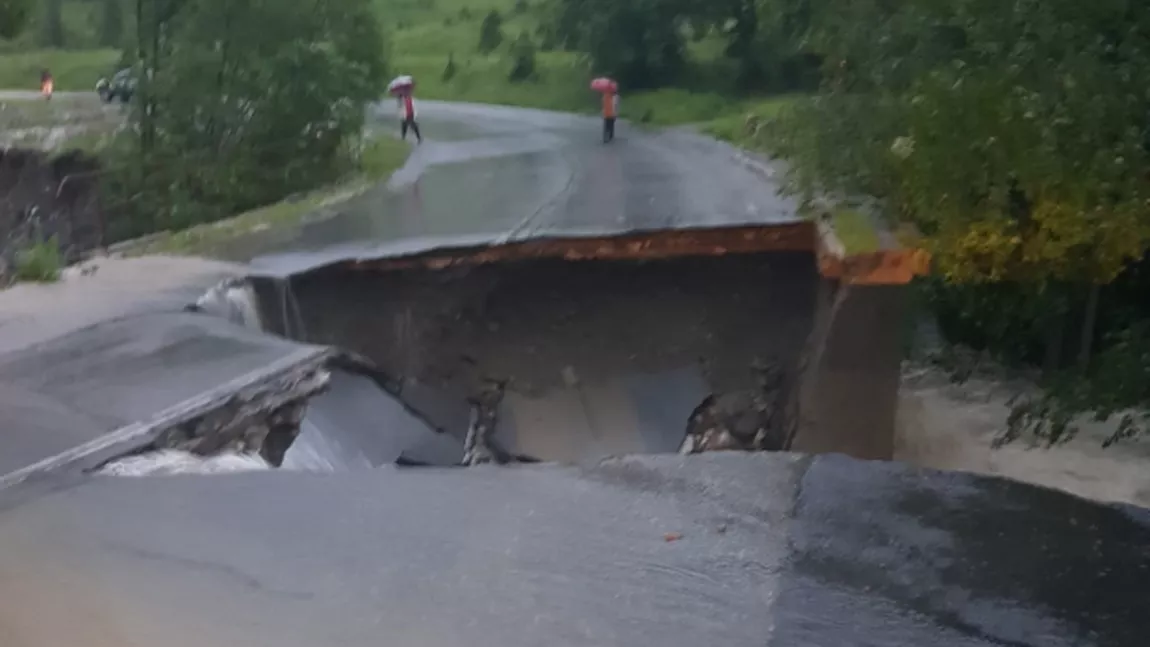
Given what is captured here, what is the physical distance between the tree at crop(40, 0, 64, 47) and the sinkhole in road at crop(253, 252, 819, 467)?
24.7 feet

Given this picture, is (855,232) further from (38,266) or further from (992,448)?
(38,266)

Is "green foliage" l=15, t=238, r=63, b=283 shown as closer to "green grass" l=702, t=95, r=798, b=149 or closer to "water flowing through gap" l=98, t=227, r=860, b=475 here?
"water flowing through gap" l=98, t=227, r=860, b=475

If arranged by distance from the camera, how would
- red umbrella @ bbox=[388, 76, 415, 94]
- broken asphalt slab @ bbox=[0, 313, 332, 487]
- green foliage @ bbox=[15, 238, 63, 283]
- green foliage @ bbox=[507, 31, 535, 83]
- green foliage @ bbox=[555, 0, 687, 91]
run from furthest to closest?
1. green foliage @ bbox=[507, 31, 535, 83]
2. green foliage @ bbox=[555, 0, 687, 91]
3. red umbrella @ bbox=[388, 76, 415, 94]
4. green foliage @ bbox=[15, 238, 63, 283]
5. broken asphalt slab @ bbox=[0, 313, 332, 487]

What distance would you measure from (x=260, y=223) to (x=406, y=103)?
7765 mm

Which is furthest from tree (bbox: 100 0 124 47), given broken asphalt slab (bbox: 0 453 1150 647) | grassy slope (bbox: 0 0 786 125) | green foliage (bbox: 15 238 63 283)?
broken asphalt slab (bbox: 0 453 1150 647)

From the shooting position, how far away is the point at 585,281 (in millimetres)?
10875

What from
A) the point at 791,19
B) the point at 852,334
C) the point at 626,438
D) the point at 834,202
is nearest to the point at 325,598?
the point at 852,334

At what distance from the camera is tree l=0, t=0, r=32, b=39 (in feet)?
25.8

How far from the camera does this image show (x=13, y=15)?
7.93 metres

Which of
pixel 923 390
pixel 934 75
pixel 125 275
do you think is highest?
pixel 934 75

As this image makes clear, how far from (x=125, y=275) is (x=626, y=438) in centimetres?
447

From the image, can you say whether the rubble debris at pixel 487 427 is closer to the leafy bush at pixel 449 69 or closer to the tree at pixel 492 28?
the tree at pixel 492 28

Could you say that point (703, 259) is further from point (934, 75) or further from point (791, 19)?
point (934, 75)

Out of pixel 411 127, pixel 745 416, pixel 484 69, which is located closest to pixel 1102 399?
pixel 745 416
